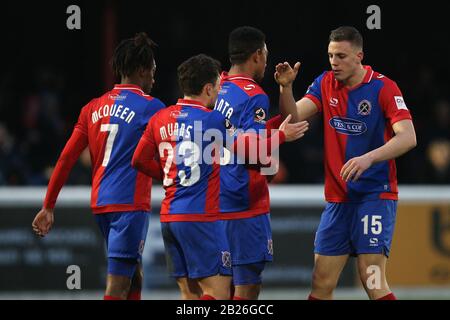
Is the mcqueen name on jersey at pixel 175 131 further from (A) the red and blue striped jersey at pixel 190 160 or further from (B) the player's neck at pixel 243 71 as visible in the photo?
(B) the player's neck at pixel 243 71

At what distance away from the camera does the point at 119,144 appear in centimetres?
729

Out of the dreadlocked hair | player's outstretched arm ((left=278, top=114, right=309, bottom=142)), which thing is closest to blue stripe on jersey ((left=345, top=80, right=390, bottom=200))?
player's outstretched arm ((left=278, top=114, right=309, bottom=142))

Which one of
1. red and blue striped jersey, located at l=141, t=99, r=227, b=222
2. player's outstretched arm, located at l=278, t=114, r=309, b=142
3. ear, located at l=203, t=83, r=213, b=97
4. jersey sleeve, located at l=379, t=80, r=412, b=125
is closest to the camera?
red and blue striped jersey, located at l=141, t=99, r=227, b=222

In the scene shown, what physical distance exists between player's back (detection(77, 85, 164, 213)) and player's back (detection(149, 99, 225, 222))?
1.23ft

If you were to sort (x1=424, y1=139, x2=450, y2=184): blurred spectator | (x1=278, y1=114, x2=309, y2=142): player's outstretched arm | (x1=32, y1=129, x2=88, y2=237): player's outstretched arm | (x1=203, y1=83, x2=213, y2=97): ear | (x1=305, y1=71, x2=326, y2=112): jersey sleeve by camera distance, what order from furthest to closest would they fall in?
1. (x1=424, y1=139, x2=450, y2=184): blurred spectator
2. (x1=305, y1=71, x2=326, y2=112): jersey sleeve
3. (x1=32, y1=129, x2=88, y2=237): player's outstretched arm
4. (x1=278, y1=114, x2=309, y2=142): player's outstretched arm
5. (x1=203, y1=83, x2=213, y2=97): ear

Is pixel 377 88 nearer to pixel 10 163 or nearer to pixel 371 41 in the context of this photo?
pixel 10 163

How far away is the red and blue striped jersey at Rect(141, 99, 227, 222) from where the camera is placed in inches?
269

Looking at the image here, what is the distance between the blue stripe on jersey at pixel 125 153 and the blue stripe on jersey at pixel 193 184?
0.48m

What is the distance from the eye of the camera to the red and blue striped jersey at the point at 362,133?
737 centimetres

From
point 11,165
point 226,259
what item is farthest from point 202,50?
point 226,259

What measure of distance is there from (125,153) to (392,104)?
1818 millimetres

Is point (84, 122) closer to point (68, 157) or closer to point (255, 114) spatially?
point (68, 157)

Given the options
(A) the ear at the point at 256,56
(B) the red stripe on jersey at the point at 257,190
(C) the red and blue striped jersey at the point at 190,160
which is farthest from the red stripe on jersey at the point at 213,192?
(A) the ear at the point at 256,56

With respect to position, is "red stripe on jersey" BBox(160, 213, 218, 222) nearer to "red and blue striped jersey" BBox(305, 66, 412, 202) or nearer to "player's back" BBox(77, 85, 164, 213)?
"player's back" BBox(77, 85, 164, 213)
